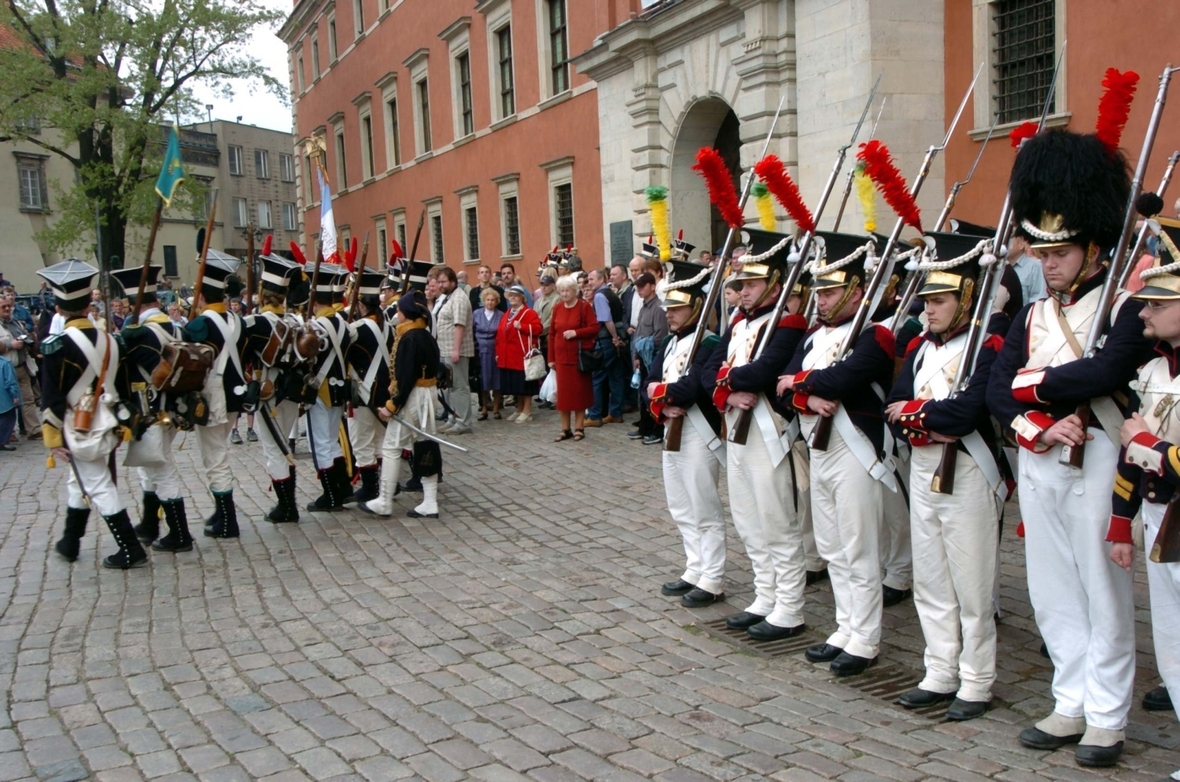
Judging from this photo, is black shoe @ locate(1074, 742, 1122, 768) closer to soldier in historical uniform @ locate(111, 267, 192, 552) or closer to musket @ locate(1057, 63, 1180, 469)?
musket @ locate(1057, 63, 1180, 469)

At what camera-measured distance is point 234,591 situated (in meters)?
6.76

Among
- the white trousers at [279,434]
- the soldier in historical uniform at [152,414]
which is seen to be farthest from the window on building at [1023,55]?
the soldier in historical uniform at [152,414]

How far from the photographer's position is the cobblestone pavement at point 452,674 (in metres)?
4.20

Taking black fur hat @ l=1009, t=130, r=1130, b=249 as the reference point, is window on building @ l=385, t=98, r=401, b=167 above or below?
above

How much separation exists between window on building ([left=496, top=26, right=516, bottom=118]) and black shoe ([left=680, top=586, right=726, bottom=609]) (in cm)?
2062

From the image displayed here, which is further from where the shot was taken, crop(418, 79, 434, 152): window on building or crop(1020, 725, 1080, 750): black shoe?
crop(418, 79, 434, 152): window on building

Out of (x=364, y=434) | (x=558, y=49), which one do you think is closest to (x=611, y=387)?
(x=364, y=434)

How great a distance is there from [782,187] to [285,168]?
6764 cm

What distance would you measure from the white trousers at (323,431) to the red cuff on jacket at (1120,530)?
6.38 meters

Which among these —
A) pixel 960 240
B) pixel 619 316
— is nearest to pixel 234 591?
pixel 960 240

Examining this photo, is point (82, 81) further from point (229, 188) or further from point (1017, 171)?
point (229, 188)

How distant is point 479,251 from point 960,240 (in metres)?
24.4

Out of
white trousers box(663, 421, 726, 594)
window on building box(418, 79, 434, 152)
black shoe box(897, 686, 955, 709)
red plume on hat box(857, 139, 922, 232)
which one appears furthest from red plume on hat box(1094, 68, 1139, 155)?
window on building box(418, 79, 434, 152)

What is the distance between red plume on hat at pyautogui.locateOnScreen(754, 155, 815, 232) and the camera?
5279 mm
